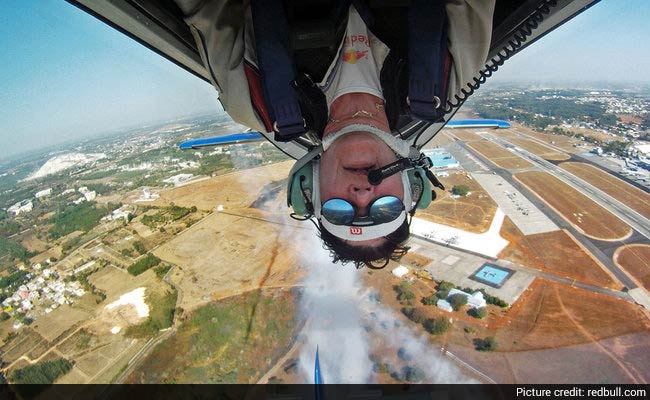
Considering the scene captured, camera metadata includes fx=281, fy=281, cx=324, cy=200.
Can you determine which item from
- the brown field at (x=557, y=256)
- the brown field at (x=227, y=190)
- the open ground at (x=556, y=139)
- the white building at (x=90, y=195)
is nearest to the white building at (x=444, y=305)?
the brown field at (x=557, y=256)

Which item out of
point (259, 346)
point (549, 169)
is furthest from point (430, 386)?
point (549, 169)

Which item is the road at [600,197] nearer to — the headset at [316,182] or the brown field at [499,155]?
the brown field at [499,155]

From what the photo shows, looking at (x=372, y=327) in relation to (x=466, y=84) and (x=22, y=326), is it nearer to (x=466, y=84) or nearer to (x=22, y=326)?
(x=466, y=84)

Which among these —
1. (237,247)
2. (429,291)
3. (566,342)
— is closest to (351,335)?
(429,291)

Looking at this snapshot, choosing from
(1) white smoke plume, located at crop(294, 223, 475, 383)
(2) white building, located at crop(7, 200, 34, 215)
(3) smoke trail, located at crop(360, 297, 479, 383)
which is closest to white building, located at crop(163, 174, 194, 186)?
(2) white building, located at crop(7, 200, 34, 215)

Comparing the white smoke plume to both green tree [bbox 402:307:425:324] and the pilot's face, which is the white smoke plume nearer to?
green tree [bbox 402:307:425:324]

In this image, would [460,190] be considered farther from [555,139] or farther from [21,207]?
[21,207]
